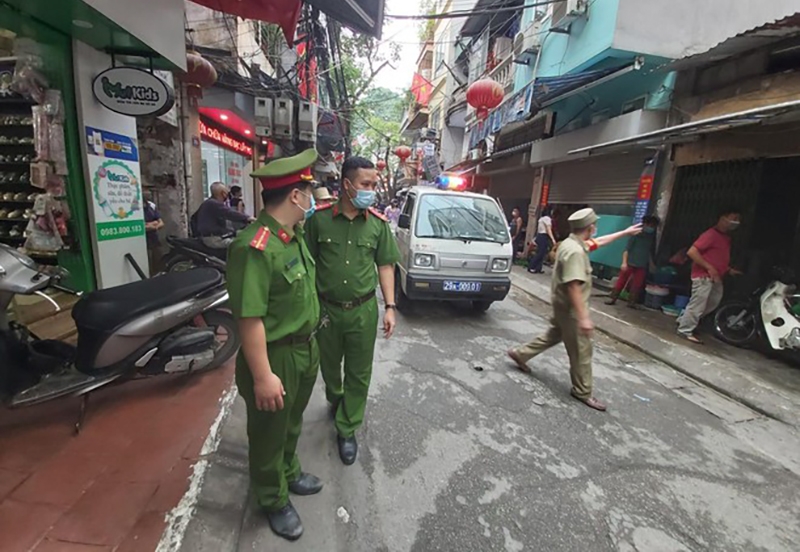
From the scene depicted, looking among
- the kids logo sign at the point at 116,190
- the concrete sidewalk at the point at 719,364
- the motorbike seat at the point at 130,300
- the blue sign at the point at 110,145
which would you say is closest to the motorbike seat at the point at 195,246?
the kids logo sign at the point at 116,190

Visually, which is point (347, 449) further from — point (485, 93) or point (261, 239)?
point (485, 93)

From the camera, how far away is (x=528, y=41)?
417 inches

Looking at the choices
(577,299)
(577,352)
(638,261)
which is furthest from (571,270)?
(638,261)

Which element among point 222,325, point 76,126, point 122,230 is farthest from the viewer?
point 122,230

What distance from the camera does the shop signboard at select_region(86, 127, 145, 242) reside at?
3820 mm

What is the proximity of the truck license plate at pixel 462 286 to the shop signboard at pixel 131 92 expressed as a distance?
3.59m

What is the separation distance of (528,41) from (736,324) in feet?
29.2

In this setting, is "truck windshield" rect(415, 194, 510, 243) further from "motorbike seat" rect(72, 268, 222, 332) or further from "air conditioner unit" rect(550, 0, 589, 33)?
"air conditioner unit" rect(550, 0, 589, 33)

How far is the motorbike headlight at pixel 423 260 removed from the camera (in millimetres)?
5125

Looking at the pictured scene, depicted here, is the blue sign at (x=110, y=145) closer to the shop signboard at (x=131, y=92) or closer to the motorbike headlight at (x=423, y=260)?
the shop signboard at (x=131, y=92)

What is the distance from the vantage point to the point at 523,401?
11.1 ft

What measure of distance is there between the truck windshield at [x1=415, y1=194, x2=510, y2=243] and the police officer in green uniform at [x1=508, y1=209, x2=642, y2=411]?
82.5 inches

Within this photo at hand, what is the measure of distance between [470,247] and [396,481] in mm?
3508

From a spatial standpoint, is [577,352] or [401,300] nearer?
[577,352]
